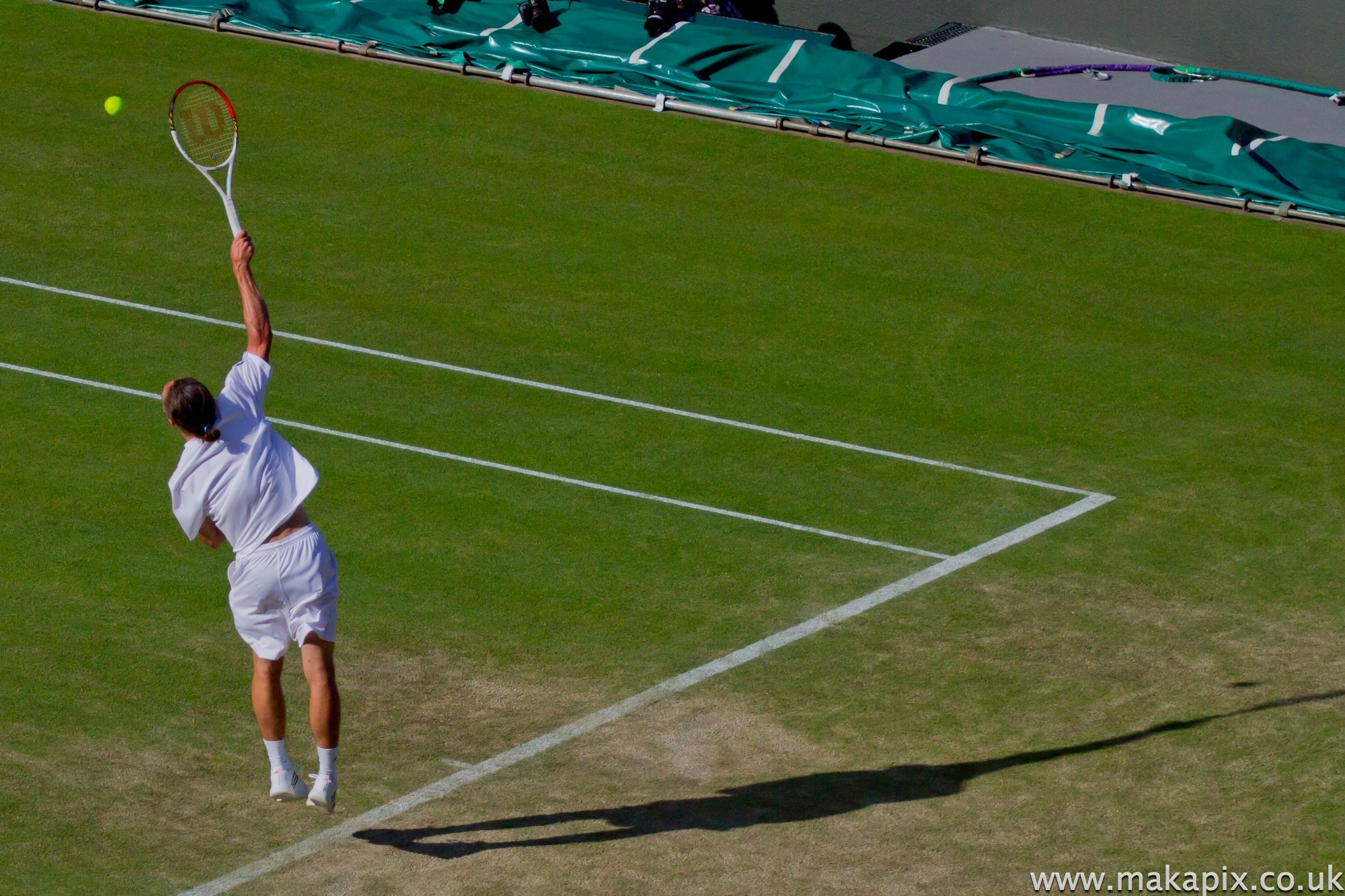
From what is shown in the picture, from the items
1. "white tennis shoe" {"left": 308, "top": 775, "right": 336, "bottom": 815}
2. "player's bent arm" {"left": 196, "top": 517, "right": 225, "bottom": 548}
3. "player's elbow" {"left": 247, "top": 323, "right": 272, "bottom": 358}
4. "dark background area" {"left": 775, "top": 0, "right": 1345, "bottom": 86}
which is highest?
"dark background area" {"left": 775, "top": 0, "right": 1345, "bottom": 86}

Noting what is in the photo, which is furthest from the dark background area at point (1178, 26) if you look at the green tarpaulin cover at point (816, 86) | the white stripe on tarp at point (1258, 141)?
the white stripe on tarp at point (1258, 141)

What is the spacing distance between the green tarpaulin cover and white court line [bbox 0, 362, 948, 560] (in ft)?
31.0

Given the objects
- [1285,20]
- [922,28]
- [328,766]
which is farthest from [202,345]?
[1285,20]

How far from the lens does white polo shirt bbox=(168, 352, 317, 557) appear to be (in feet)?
28.3

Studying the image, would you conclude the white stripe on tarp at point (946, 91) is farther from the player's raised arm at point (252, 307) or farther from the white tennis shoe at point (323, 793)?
the white tennis shoe at point (323, 793)

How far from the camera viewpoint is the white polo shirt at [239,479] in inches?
339

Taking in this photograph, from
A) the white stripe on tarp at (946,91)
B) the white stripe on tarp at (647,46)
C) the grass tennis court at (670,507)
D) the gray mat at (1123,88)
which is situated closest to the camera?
the grass tennis court at (670,507)

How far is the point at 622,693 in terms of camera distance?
412 inches

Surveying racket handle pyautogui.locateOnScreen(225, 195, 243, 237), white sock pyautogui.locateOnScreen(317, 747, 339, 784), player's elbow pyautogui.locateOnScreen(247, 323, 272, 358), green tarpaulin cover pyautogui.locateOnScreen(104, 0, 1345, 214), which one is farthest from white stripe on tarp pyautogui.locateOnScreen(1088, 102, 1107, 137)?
white sock pyautogui.locateOnScreen(317, 747, 339, 784)

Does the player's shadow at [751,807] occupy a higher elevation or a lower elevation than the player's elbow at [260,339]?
lower

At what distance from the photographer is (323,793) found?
28.4 feet

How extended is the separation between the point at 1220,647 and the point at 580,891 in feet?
15.7

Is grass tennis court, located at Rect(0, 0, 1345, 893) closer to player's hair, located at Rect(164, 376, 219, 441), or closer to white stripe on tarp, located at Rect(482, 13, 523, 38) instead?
white stripe on tarp, located at Rect(482, 13, 523, 38)

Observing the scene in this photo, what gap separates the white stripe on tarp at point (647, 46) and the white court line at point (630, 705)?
11.2 m
